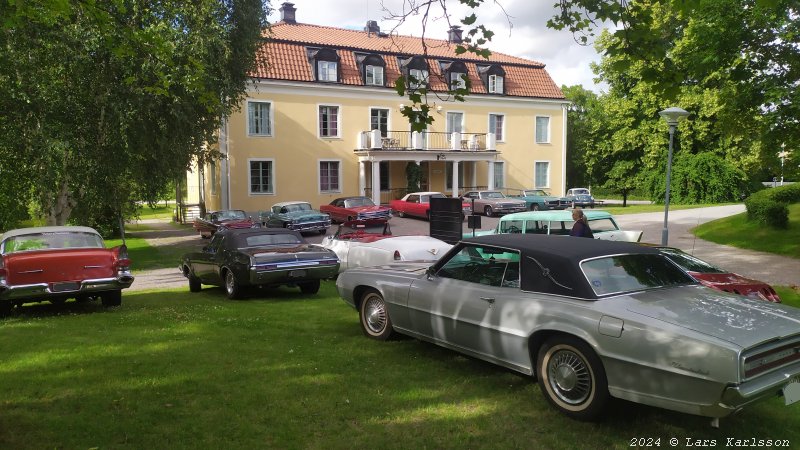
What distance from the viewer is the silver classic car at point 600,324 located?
3689mm

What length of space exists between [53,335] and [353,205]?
21.4 m

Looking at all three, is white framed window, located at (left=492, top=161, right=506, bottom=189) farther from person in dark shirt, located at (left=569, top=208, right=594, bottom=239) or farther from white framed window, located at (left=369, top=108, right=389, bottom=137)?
person in dark shirt, located at (left=569, top=208, right=594, bottom=239)

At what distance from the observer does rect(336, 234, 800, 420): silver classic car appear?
3.69 meters

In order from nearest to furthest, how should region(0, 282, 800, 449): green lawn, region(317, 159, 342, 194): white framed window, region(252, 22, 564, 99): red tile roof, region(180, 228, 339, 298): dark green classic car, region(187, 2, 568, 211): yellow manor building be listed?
region(0, 282, 800, 449): green lawn → region(180, 228, 339, 298): dark green classic car → region(187, 2, 568, 211): yellow manor building → region(252, 22, 564, 99): red tile roof → region(317, 159, 342, 194): white framed window

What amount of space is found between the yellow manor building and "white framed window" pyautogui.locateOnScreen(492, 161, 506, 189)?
74 millimetres

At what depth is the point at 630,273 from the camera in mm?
4859

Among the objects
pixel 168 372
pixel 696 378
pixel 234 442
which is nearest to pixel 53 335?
pixel 168 372

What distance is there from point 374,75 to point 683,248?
22.7 meters

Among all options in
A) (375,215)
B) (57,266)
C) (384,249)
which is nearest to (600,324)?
(384,249)

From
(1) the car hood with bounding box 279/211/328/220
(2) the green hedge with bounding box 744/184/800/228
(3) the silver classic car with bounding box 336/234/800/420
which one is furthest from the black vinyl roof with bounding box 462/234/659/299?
(1) the car hood with bounding box 279/211/328/220

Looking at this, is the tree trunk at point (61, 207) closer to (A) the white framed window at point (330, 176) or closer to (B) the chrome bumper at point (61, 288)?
(B) the chrome bumper at point (61, 288)

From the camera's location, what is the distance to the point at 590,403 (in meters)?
4.21

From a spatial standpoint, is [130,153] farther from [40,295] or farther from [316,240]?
[40,295]

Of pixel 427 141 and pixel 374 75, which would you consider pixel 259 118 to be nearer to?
pixel 374 75
